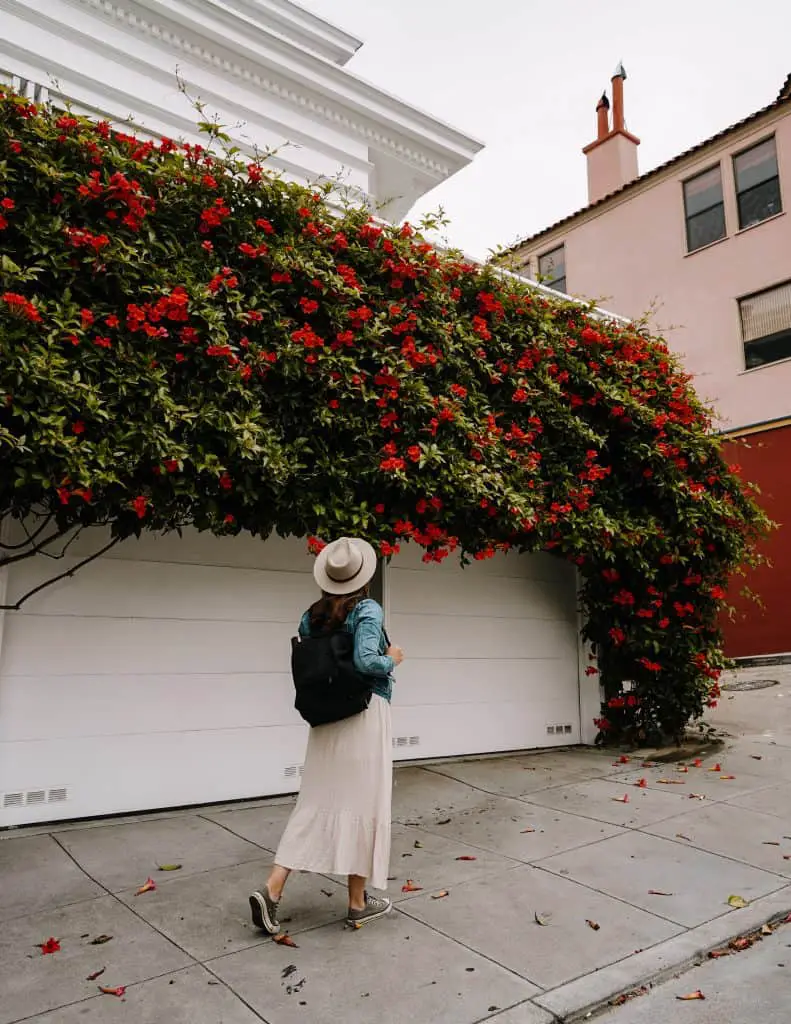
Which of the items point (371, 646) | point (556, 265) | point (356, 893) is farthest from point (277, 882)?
point (556, 265)

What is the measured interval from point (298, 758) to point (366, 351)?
3.14m

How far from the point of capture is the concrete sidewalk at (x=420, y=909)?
9.68 ft

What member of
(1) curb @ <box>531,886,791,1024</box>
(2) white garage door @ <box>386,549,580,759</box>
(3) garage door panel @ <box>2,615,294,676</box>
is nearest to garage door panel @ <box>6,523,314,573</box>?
(3) garage door panel @ <box>2,615,294,676</box>

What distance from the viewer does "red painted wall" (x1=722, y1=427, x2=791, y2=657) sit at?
11992 mm

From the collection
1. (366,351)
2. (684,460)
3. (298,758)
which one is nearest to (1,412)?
(366,351)

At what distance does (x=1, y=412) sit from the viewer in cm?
436

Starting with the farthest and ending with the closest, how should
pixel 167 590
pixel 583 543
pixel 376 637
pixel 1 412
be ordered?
pixel 583 543 → pixel 167 590 → pixel 1 412 → pixel 376 637

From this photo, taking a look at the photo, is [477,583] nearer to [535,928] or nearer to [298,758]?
[298,758]

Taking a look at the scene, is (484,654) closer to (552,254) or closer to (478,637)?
(478,637)

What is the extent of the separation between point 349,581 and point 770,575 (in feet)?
34.4

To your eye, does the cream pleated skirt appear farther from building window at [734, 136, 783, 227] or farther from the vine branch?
building window at [734, 136, 783, 227]

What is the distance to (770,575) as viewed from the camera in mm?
12227

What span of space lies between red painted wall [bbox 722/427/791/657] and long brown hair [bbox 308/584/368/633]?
9.82m

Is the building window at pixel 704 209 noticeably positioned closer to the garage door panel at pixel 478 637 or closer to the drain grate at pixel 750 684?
the drain grate at pixel 750 684
